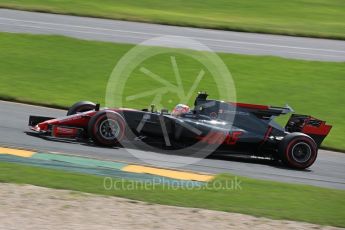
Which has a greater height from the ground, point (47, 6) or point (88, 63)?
point (47, 6)

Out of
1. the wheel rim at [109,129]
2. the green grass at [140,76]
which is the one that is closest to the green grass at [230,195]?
the wheel rim at [109,129]

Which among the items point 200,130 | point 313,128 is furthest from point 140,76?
point 313,128

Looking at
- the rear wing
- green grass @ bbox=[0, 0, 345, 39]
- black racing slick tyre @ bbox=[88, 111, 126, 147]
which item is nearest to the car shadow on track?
black racing slick tyre @ bbox=[88, 111, 126, 147]

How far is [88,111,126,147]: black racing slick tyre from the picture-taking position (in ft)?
43.5

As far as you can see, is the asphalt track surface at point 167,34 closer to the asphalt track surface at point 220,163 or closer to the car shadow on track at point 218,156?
the car shadow on track at point 218,156

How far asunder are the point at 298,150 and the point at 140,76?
26.1ft

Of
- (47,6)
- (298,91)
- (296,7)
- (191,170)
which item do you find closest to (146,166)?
(191,170)

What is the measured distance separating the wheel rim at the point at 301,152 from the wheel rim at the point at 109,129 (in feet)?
11.0

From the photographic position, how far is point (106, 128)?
13344mm

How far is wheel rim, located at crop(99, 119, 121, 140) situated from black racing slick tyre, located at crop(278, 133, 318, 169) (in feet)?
10.2

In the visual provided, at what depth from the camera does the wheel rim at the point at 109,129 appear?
13281 mm

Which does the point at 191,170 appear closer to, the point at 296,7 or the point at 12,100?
the point at 12,100

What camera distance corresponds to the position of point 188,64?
2248cm

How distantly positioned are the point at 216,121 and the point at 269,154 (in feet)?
4.07
